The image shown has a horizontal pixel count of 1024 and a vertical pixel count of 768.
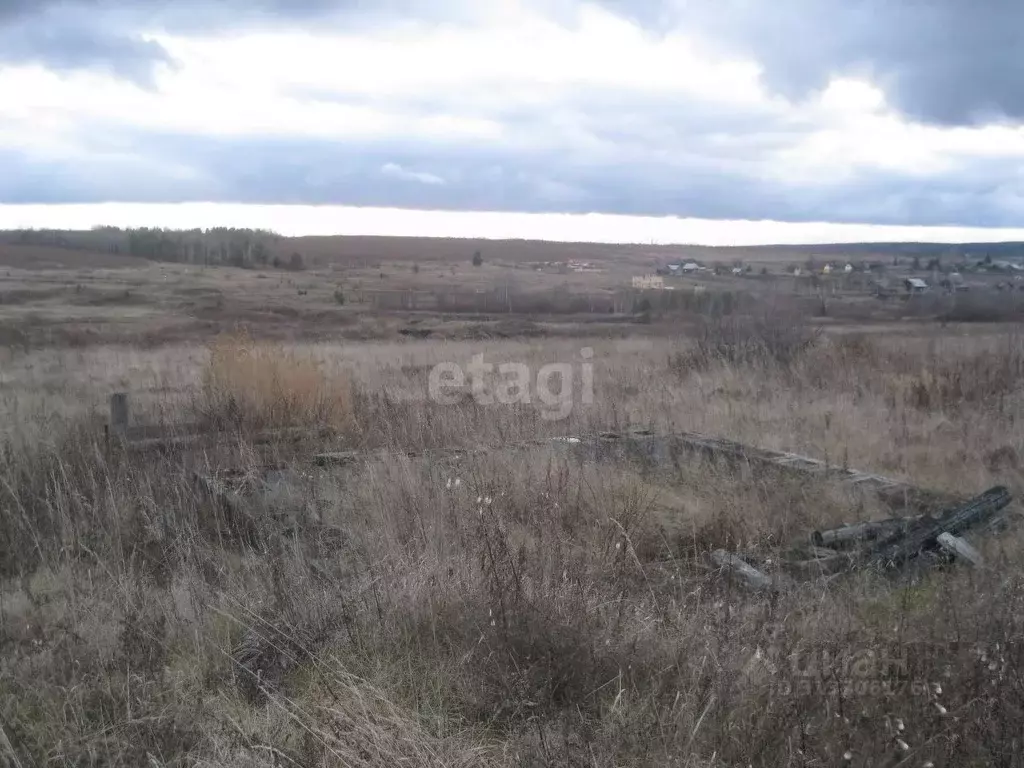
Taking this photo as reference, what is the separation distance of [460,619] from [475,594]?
6.4 inches

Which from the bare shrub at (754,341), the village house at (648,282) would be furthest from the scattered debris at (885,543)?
the village house at (648,282)

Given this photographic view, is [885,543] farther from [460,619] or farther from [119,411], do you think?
[119,411]

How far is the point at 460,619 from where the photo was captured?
3.40 m

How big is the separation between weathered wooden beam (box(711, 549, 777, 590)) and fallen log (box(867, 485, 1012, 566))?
857mm

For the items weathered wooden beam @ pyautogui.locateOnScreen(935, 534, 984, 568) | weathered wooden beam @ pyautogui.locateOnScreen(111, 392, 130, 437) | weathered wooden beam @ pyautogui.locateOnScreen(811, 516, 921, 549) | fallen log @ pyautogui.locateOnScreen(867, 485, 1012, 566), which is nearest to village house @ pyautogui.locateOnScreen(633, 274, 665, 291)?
weathered wooden beam @ pyautogui.locateOnScreen(111, 392, 130, 437)

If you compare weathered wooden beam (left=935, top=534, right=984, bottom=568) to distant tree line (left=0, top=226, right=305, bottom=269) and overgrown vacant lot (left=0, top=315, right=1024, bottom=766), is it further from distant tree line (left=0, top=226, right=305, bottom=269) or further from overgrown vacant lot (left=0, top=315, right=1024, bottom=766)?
distant tree line (left=0, top=226, right=305, bottom=269)

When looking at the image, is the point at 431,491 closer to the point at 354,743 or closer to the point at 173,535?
the point at 173,535

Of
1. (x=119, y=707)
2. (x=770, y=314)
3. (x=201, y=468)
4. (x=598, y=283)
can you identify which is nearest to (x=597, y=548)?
(x=119, y=707)

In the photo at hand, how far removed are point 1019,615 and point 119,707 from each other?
12.5 feet

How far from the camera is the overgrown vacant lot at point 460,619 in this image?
2775mm

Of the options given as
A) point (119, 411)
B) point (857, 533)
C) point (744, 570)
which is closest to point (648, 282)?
point (119, 411)

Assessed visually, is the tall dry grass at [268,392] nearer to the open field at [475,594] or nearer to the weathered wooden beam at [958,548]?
the open field at [475,594]

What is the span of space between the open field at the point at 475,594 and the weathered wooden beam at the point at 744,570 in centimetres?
12

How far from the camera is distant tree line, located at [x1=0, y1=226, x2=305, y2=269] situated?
146 ft
